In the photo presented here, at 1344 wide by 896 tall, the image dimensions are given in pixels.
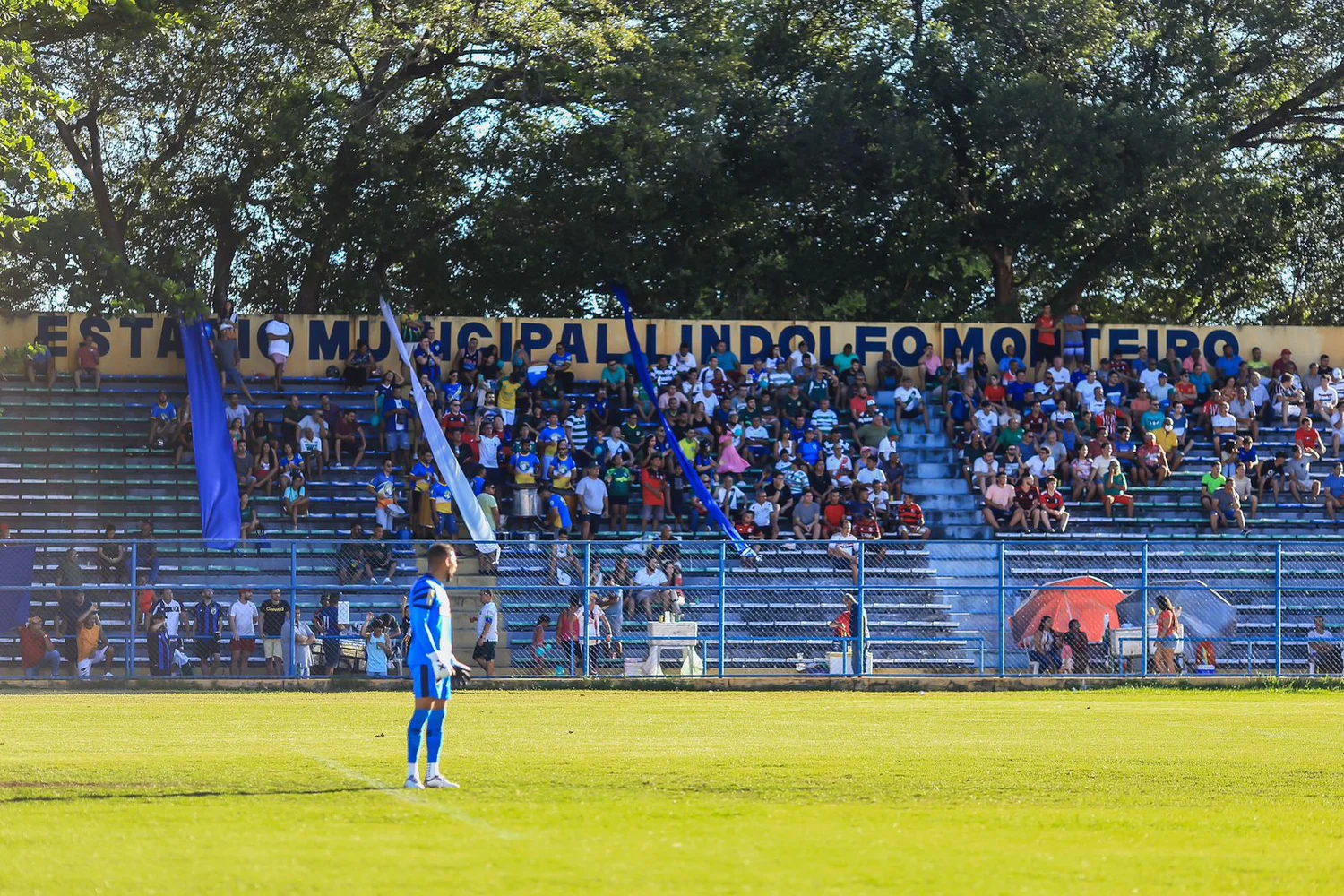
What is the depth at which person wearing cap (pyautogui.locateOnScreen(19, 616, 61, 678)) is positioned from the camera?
24312 mm

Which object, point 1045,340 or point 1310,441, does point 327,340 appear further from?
point 1310,441

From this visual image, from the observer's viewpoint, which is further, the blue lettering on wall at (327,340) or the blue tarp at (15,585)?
the blue lettering on wall at (327,340)

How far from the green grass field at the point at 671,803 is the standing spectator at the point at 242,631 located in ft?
14.1

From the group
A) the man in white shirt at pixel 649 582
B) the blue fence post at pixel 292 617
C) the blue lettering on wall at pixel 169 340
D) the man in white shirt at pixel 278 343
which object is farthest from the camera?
the blue lettering on wall at pixel 169 340

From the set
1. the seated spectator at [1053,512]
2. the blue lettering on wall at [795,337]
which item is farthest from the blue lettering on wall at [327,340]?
the seated spectator at [1053,512]

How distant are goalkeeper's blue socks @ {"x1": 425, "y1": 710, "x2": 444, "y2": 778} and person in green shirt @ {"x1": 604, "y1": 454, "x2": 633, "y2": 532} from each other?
1721 centimetres

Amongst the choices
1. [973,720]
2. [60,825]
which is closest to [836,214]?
[973,720]

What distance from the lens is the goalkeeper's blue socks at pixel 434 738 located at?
1202 centimetres

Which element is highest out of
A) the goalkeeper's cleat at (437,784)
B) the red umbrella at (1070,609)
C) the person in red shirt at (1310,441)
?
the person in red shirt at (1310,441)

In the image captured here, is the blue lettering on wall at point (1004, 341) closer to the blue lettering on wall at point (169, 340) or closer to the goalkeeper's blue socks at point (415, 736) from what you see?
the blue lettering on wall at point (169, 340)

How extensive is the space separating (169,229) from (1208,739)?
26507 mm

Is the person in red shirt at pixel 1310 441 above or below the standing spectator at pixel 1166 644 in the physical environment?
above

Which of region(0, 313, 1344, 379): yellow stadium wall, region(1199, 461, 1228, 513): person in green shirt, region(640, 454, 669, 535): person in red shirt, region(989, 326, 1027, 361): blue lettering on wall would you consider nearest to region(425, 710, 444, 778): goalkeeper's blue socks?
region(640, 454, 669, 535): person in red shirt

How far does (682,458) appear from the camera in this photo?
29797mm
